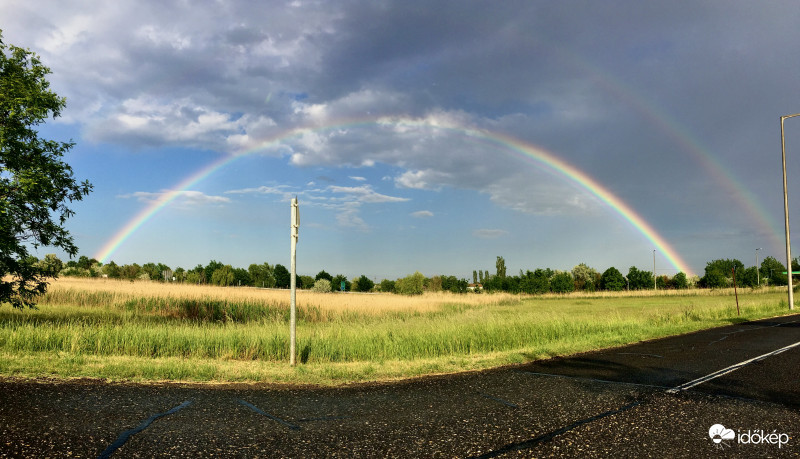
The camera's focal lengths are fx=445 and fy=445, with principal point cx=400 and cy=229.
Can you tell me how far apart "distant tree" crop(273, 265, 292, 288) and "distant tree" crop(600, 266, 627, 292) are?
55.4 meters

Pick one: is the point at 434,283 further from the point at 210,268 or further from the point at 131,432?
the point at 131,432

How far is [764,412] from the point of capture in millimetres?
6199

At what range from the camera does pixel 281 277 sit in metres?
82.4

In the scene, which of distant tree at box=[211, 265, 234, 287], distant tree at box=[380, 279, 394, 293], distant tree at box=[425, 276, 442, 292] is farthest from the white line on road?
distant tree at box=[211, 265, 234, 287]

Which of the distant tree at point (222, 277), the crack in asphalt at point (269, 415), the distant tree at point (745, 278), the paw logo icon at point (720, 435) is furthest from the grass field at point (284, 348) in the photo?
the distant tree at point (745, 278)

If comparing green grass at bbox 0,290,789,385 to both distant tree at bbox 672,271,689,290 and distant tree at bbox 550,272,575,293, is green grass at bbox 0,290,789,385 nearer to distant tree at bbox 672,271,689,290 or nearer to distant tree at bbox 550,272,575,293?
distant tree at bbox 550,272,575,293

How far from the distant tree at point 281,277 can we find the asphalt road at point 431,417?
249ft

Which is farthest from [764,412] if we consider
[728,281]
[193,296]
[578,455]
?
[728,281]

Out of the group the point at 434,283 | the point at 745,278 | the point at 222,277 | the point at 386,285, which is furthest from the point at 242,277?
the point at 745,278

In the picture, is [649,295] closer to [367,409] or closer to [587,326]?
[587,326]

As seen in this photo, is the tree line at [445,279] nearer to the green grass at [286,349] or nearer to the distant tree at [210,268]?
the distant tree at [210,268]

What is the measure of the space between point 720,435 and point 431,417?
348 cm

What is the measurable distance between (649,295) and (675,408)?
2488 inches

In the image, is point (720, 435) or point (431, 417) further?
point (431, 417)
